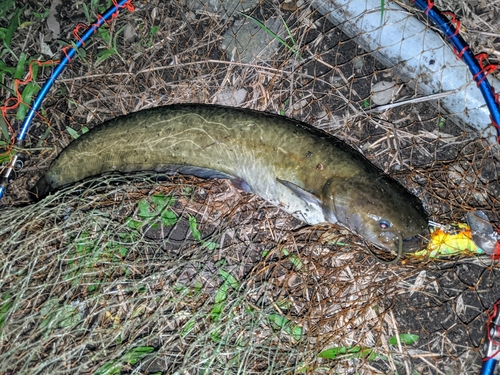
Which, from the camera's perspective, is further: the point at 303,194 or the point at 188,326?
the point at 188,326

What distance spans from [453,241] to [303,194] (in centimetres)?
123

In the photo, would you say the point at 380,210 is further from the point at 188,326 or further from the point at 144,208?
the point at 144,208

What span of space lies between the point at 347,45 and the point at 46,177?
2.91m

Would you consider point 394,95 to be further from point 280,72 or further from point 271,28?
point 271,28

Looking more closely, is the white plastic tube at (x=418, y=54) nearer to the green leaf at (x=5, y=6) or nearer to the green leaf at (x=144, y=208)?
the green leaf at (x=144, y=208)

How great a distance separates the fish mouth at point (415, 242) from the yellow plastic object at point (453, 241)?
6.0 inches

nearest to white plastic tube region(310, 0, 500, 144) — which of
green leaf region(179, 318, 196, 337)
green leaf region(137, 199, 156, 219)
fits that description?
green leaf region(137, 199, 156, 219)

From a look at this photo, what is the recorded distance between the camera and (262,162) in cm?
328

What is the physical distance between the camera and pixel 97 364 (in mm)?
3336

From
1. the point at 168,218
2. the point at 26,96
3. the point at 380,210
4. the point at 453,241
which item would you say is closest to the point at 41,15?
the point at 26,96

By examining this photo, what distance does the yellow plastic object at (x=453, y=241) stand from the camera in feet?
10.8

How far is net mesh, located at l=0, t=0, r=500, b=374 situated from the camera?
325 centimetres

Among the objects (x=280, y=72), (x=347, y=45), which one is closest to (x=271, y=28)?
(x=280, y=72)

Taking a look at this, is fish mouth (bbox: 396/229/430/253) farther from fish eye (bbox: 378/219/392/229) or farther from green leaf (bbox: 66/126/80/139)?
green leaf (bbox: 66/126/80/139)
